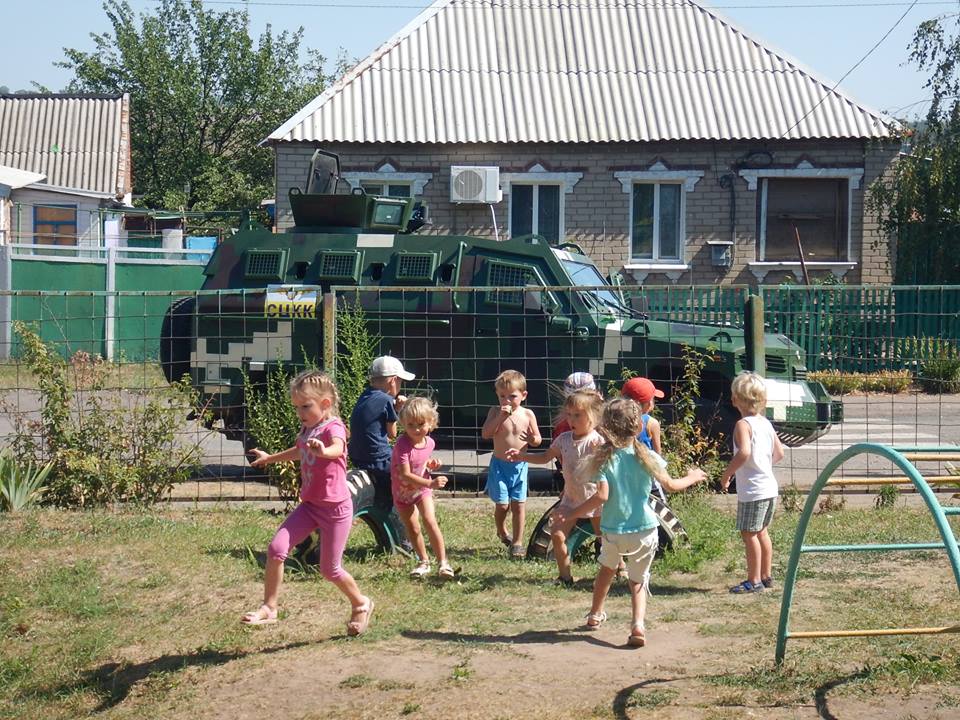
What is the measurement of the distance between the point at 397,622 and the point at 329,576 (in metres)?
0.51

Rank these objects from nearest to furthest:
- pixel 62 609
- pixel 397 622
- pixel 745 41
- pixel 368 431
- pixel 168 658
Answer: pixel 168 658 < pixel 397 622 < pixel 62 609 < pixel 368 431 < pixel 745 41

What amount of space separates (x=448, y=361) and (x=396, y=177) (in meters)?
12.9

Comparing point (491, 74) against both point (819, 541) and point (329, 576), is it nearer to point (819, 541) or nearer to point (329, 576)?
point (819, 541)

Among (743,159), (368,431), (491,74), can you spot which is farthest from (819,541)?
(491,74)

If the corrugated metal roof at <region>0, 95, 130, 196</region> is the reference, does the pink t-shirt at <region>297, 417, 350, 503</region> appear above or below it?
below

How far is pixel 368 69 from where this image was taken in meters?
24.2

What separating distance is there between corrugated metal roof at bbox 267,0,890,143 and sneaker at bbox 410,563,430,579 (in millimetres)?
16491

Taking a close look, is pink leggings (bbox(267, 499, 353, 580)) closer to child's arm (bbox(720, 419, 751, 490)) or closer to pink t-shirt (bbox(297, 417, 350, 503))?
pink t-shirt (bbox(297, 417, 350, 503))

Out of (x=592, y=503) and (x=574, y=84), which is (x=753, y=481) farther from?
(x=574, y=84)

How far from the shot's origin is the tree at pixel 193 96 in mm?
42531

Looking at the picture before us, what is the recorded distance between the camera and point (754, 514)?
6996 millimetres

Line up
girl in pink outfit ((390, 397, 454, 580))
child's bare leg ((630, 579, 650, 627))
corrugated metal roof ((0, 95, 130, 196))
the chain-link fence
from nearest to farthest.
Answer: child's bare leg ((630, 579, 650, 627))
girl in pink outfit ((390, 397, 454, 580))
the chain-link fence
corrugated metal roof ((0, 95, 130, 196))

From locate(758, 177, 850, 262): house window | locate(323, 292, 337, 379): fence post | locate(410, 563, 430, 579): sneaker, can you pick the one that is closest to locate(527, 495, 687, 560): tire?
locate(410, 563, 430, 579): sneaker

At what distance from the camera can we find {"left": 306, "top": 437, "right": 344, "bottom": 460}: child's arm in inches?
235
